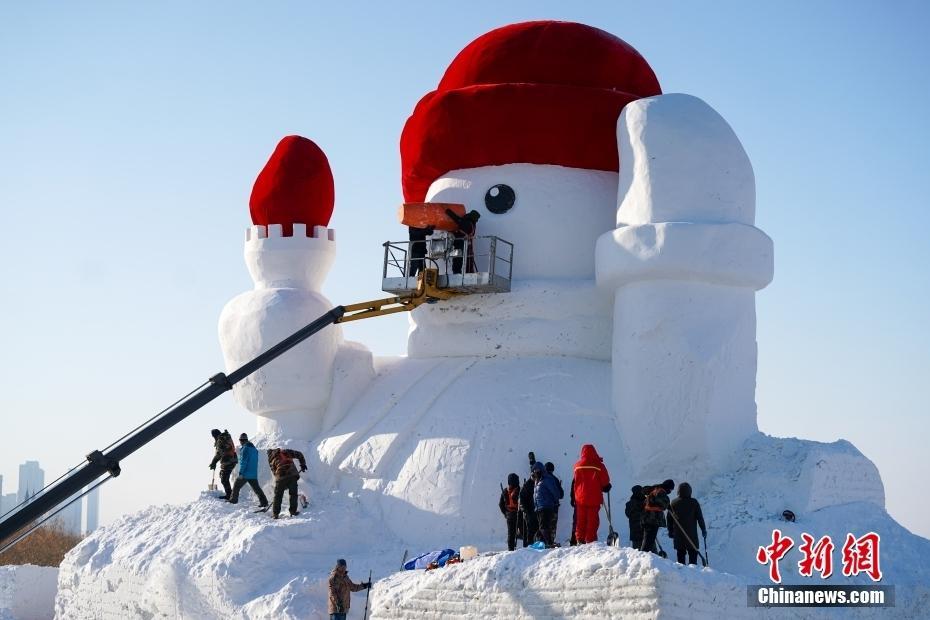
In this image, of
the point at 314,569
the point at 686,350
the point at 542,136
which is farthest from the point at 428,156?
the point at 314,569

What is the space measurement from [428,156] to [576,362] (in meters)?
3.54

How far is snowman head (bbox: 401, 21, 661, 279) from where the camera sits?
698 inches

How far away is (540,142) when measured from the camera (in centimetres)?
1775

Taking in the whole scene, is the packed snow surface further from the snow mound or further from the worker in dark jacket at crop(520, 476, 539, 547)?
the worker in dark jacket at crop(520, 476, 539, 547)

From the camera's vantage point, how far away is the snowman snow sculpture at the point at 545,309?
16.1 m

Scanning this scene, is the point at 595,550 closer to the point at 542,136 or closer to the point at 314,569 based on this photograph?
the point at 314,569

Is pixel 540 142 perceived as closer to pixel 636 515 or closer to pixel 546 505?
pixel 546 505

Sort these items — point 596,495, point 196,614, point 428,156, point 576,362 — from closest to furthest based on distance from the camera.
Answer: point 596,495 < point 196,614 < point 576,362 < point 428,156

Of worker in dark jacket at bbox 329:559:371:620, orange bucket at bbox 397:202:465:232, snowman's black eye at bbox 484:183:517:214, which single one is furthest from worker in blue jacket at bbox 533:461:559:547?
snowman's black eye at bbox 484:183:517:214

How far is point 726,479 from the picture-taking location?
16.0 m

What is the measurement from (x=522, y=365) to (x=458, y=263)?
1.59 metres

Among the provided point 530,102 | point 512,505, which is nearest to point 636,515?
point 512,505

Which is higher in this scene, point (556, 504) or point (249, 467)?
point (249, 467)

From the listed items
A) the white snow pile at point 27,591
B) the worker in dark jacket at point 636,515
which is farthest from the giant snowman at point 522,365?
the white snow pile at point 27,591
